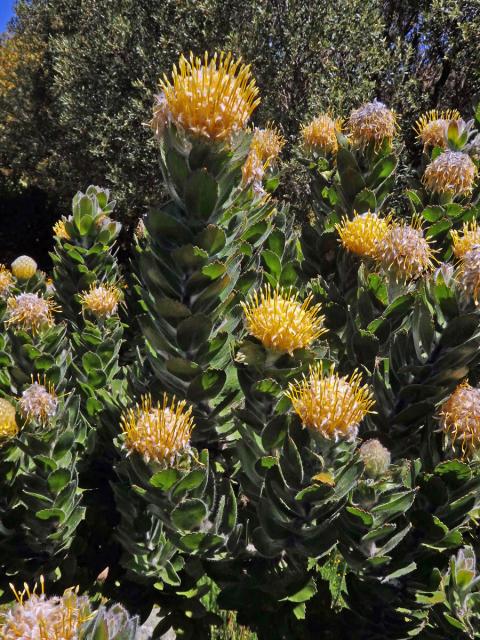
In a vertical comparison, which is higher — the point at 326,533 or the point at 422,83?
the point at 422,83

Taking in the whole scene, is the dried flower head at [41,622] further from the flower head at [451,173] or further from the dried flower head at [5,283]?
the dried flower head at [5,283]

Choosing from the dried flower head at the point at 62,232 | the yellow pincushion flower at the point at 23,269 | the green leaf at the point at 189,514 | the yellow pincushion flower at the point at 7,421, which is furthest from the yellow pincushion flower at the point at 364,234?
the yellow pincushion flower at the point at 23,269

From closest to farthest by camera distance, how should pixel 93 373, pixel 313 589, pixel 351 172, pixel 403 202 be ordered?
1. pixel 313 589
2. pixel 351 172
3. pixel 93 373
4. pixel 403 202

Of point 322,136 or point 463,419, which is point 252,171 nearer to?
point 322,136

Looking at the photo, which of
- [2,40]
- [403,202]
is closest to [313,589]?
[403,202]

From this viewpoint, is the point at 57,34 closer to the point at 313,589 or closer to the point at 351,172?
the point at 351,172

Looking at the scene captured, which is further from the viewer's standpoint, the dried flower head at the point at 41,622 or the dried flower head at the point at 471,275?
the dried flower head at the point at 471,275
